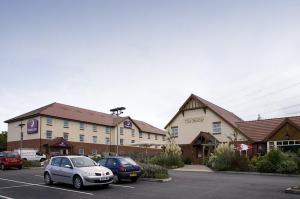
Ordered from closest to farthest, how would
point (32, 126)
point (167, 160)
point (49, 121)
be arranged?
point (167, 160) < point (32, 126) < point (49, 121)

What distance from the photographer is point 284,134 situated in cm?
3931

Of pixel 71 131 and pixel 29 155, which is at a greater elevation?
pixel 71 131

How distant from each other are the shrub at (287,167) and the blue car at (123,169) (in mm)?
12079

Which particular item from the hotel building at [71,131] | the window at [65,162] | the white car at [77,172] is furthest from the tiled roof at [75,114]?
the window at [65,162]

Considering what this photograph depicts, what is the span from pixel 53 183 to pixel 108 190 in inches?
165

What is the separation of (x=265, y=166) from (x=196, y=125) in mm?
20049

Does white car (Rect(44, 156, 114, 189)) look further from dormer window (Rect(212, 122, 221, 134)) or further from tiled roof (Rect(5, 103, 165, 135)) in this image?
tiled roof (Rect(5, 103, 165, 135))

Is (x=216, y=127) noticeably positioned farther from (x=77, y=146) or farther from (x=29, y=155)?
(x=77, y=146)

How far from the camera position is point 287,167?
88.1 ft

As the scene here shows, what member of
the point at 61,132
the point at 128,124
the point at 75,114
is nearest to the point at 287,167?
the point at 61,132

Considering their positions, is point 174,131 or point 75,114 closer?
point 174,131

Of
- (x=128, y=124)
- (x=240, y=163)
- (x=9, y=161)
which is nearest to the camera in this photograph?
(x=240, y=163)

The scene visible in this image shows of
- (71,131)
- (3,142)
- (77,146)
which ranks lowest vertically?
(77,146)

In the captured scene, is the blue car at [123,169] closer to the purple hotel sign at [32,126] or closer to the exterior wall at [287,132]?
the exterior wall at [287,132]
